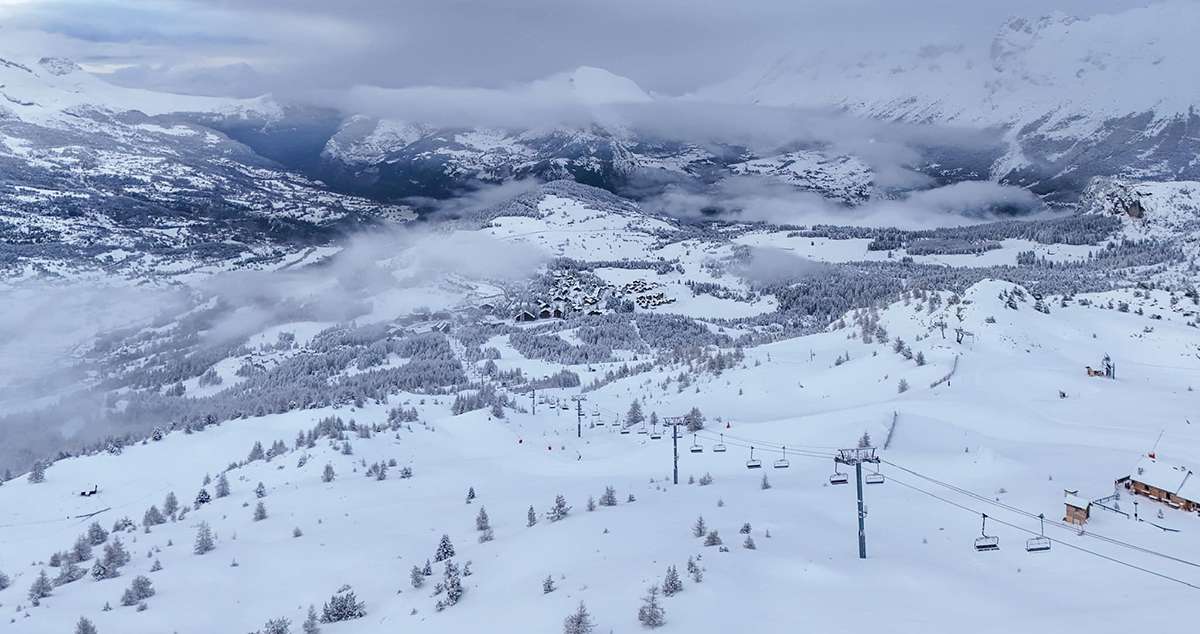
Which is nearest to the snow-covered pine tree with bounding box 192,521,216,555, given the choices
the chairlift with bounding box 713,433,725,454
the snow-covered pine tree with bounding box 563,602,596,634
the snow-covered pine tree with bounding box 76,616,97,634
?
the snow-covered pine tree with bounding box 76,616,97,634

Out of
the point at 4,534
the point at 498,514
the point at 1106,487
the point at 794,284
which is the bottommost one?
the point at 4,534

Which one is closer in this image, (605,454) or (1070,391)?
(1070,391)

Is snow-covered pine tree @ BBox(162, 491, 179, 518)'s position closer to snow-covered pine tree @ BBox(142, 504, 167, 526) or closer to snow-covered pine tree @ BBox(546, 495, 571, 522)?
snow-covered pine tree @ BBox(142, 504, 167, 526)

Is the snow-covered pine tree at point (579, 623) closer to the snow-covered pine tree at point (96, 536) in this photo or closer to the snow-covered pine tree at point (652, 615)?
the snow-covered pine tree at point (652, 615)

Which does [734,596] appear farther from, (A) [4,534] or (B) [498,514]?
(A) [4,534]

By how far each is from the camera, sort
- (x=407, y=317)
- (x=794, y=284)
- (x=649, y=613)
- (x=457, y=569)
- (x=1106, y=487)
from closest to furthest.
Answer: (x=649, y=613), (x=457, y=569), (x=1106, y=487), (x=407, y=317), (x=794, y=284)

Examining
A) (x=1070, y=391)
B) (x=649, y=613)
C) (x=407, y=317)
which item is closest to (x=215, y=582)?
(x=649, y=613)

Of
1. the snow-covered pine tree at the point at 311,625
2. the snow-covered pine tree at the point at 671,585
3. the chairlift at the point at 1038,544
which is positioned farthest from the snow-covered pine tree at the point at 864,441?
the snow-covered pine tree at the point at 311,625

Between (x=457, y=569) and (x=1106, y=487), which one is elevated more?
(x=1106, y=487)
